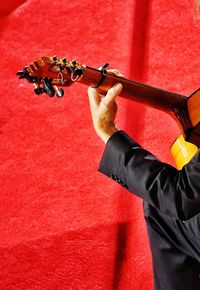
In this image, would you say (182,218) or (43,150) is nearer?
(182,218)

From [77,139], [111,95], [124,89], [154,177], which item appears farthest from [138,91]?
[77,139]

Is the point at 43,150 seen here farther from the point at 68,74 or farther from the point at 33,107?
the point at 68,74

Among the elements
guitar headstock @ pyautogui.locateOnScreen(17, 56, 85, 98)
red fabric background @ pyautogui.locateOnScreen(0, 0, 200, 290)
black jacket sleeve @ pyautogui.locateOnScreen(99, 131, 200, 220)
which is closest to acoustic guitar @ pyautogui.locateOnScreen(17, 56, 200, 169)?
guitar headstock @ pyautogui.locateOnScreen(17, 56, 85, 98)

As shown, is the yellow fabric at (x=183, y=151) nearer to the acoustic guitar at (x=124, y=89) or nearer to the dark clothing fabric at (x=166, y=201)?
the acoustic guitar at (x=124, y=89)

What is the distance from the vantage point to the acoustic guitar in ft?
2.76

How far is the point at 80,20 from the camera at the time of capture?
213 centimetres

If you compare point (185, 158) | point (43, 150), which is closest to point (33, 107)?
point (43, 150)

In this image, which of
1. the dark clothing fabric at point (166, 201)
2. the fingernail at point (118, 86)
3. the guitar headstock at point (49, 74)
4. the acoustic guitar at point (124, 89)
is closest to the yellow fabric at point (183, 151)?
the acoustic guitar at point (124, 89)

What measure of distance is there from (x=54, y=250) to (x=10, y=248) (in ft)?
0.48

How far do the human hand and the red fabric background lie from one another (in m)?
0.52

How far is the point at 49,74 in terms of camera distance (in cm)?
85

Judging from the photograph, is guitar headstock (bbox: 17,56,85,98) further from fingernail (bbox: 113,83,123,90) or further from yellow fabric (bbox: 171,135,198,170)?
yellow fabric (bbox: 171,135,198,170)

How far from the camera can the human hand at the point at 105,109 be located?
0.94 m

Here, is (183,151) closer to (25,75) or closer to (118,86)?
(118,86)
